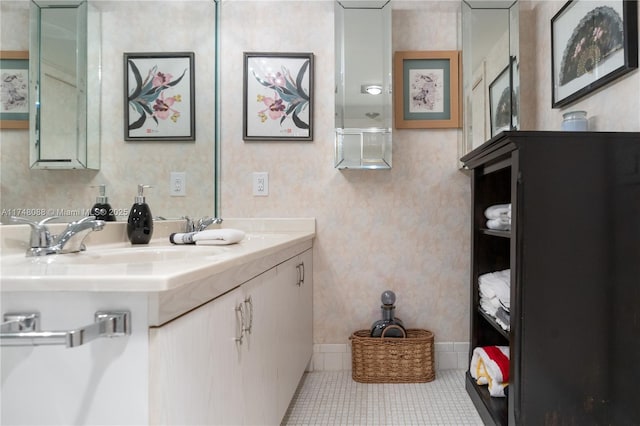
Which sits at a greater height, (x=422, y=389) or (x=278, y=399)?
(x=278, y=399)

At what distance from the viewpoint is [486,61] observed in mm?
2129

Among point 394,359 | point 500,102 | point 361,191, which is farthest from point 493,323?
point 500,102

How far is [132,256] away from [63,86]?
1.79ft

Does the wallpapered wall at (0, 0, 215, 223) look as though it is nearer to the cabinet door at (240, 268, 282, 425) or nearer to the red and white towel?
the cabinet door at (240, 268, 282, 425)

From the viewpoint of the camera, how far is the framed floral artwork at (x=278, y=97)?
218 centimetres

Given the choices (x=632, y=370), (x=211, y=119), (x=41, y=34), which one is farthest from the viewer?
(x=211, y=119)

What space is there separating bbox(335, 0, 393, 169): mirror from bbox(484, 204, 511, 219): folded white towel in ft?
1.78

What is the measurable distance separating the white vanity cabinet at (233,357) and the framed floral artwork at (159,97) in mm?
824

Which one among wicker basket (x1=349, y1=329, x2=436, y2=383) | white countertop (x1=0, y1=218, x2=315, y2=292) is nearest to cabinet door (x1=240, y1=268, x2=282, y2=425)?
white countertop (x1=0, y1=218, x2=315, y2=292)

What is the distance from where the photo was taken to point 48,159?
1140 millimetres

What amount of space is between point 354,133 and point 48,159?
1.36m

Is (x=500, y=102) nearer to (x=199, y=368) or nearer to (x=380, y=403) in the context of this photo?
(x=380, y=403)

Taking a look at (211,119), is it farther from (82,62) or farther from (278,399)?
(278,399)

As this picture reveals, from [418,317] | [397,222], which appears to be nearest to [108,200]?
[397,222]
